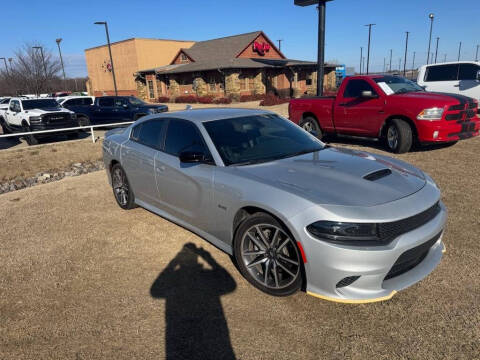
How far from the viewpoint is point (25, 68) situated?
42.3 metres

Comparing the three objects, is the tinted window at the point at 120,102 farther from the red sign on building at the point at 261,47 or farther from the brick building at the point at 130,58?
the brick building at the point at 130,58

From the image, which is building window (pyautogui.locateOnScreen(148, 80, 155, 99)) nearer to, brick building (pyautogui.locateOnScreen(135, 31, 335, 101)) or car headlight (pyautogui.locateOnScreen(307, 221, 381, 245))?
brick building (pyautogui.locateOnScreen(135, 31, 335, 101))

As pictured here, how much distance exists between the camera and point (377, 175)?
3.34 m

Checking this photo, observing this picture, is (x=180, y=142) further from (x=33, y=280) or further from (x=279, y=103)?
(x=279, y=103)

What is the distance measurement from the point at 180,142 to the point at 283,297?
86.3 inches

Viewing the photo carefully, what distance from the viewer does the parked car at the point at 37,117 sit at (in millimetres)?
13922

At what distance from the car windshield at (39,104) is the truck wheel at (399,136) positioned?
13788 mm

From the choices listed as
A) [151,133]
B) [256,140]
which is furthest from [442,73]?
[151,133]

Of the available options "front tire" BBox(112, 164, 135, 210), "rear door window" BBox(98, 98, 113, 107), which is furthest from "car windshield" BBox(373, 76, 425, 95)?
"rear door window" BBox(98, 98, 113, 107)

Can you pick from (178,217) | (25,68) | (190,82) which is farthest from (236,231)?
(25,68)

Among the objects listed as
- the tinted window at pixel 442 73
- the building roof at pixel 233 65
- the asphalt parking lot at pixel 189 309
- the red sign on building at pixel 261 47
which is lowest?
the asphalt parking lot at pixel 189 309

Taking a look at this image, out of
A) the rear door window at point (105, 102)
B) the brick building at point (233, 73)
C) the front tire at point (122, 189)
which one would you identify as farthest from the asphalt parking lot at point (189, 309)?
the brick building at point (233, 73)

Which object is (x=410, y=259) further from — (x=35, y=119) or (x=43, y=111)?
(x=43, y=111)

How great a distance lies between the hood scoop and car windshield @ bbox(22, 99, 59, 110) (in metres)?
15.4
